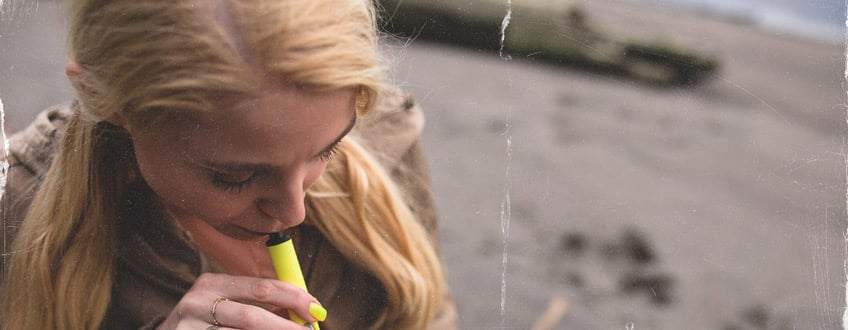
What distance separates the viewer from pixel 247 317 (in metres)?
0.82

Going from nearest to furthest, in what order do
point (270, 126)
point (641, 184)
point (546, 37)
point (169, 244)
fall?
point (270, 126) → point (169, 244) → point (546, 37) → point (641, 184)

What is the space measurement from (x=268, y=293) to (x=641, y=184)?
51.1 inches

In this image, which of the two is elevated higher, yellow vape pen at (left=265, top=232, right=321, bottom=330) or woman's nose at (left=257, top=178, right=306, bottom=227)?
woman's nose at (left=257, top=178, right=306, bottom=227)

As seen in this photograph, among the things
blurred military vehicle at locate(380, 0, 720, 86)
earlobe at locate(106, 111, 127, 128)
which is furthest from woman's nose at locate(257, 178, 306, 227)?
blurred military vehicle at locate(380, 0, 720, 86)

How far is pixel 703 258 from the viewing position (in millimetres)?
1786

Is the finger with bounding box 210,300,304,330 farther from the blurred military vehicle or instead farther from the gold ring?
the blurred military vehicle

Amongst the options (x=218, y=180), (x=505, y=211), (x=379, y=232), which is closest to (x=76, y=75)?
(x=218, y=180)

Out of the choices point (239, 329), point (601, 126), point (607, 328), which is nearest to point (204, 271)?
point (239, 329)

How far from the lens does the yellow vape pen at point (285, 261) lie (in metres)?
0.84

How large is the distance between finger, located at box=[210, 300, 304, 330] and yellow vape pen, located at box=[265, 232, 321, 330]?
26mm

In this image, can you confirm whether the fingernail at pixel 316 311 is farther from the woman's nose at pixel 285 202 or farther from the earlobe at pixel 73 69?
the earlobe at pixel 73 69

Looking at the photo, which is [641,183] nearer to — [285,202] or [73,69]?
[285,202]

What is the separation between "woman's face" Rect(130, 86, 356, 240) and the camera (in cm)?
73

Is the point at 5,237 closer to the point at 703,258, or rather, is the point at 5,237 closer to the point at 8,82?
the point at 8,82
